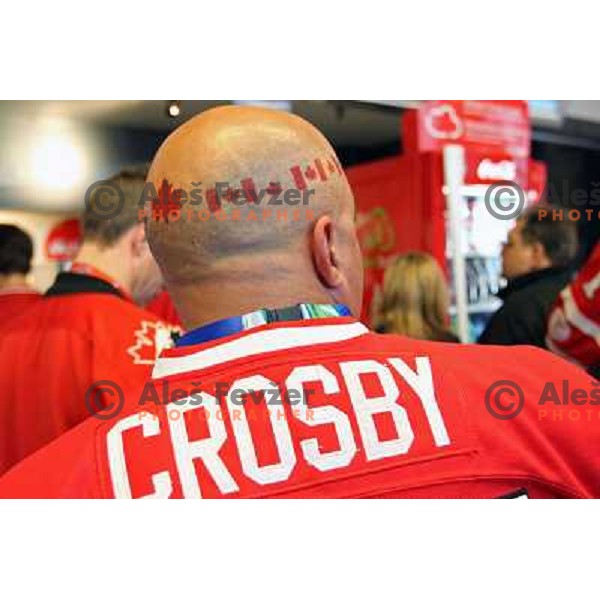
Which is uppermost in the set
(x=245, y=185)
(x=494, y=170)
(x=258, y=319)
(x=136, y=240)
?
(x=494, y=170)

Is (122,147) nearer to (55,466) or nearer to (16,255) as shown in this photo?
(16,255)

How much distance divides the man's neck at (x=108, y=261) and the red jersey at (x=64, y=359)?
0.22 feet

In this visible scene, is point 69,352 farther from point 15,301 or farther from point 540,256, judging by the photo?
point 540,256

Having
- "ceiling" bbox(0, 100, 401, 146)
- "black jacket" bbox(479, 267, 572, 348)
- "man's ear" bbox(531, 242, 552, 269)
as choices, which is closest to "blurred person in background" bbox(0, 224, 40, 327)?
"ceiling" bbox(0, 100, 401, 146)

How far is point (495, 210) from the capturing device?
3217mm

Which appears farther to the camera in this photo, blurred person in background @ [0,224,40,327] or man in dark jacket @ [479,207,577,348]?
man in dark jacket @ [479,207,577,348]

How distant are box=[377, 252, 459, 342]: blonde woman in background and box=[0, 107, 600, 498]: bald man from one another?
166 centimetres

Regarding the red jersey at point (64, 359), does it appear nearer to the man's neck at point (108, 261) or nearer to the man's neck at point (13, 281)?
the man's neck at point (108, 261)

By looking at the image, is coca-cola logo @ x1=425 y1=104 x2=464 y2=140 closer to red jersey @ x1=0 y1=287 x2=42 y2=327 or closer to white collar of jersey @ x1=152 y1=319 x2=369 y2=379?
red jersey @ x1=0 y1=287 x2=42 y2=327

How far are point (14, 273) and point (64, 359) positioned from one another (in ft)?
1.20

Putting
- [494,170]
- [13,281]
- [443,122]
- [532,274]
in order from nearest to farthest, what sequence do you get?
[13,281] → [532,274] → [443,122] → [494,170]

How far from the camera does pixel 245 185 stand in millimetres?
844

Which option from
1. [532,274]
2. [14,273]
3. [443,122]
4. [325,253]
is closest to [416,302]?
[532,274]

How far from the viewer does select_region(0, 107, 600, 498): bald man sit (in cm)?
77
